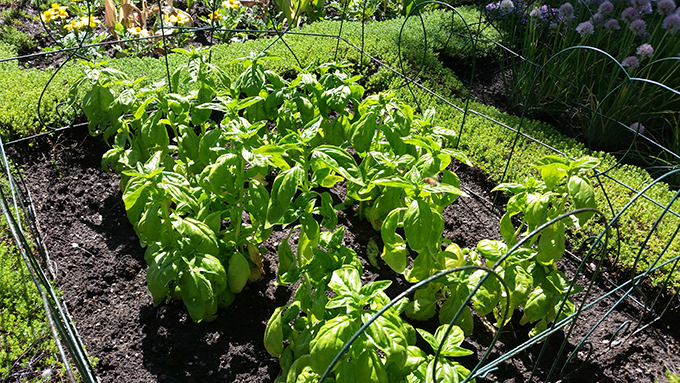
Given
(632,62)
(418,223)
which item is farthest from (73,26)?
(632,62)

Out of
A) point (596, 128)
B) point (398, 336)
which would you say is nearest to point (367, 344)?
point (398, 336)

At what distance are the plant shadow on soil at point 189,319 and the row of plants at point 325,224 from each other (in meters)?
0.15

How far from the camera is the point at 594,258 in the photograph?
2916mm

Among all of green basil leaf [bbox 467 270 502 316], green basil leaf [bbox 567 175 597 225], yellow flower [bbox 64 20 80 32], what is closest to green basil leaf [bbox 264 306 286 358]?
green basil leaf [bbox 467 270 502 316]

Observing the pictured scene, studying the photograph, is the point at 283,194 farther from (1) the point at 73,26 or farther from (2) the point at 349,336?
(1) the point at 73,26

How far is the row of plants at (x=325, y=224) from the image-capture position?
5.80 feet

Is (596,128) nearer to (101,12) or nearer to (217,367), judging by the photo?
(217,367)

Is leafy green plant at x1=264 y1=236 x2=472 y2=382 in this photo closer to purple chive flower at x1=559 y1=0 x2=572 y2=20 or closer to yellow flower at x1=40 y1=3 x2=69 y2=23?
purple chive flower at x1=559 y1=0 x2=572 y2=20

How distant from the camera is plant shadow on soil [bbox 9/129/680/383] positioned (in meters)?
2.27

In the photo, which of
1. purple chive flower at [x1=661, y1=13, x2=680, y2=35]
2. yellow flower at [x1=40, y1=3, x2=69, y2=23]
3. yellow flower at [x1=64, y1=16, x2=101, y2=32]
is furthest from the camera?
yellow flower at [x1=40, y1=3, x2=69, y2=23]

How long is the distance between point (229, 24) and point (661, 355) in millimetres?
4501

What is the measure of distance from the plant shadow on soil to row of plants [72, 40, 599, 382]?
0.15 m

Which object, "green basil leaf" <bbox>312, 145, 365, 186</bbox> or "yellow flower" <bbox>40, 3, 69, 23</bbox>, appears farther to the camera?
"yellow flower" <bbox>40, 3, 69, 23</bbox>

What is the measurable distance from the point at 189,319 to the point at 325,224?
0.85 m
